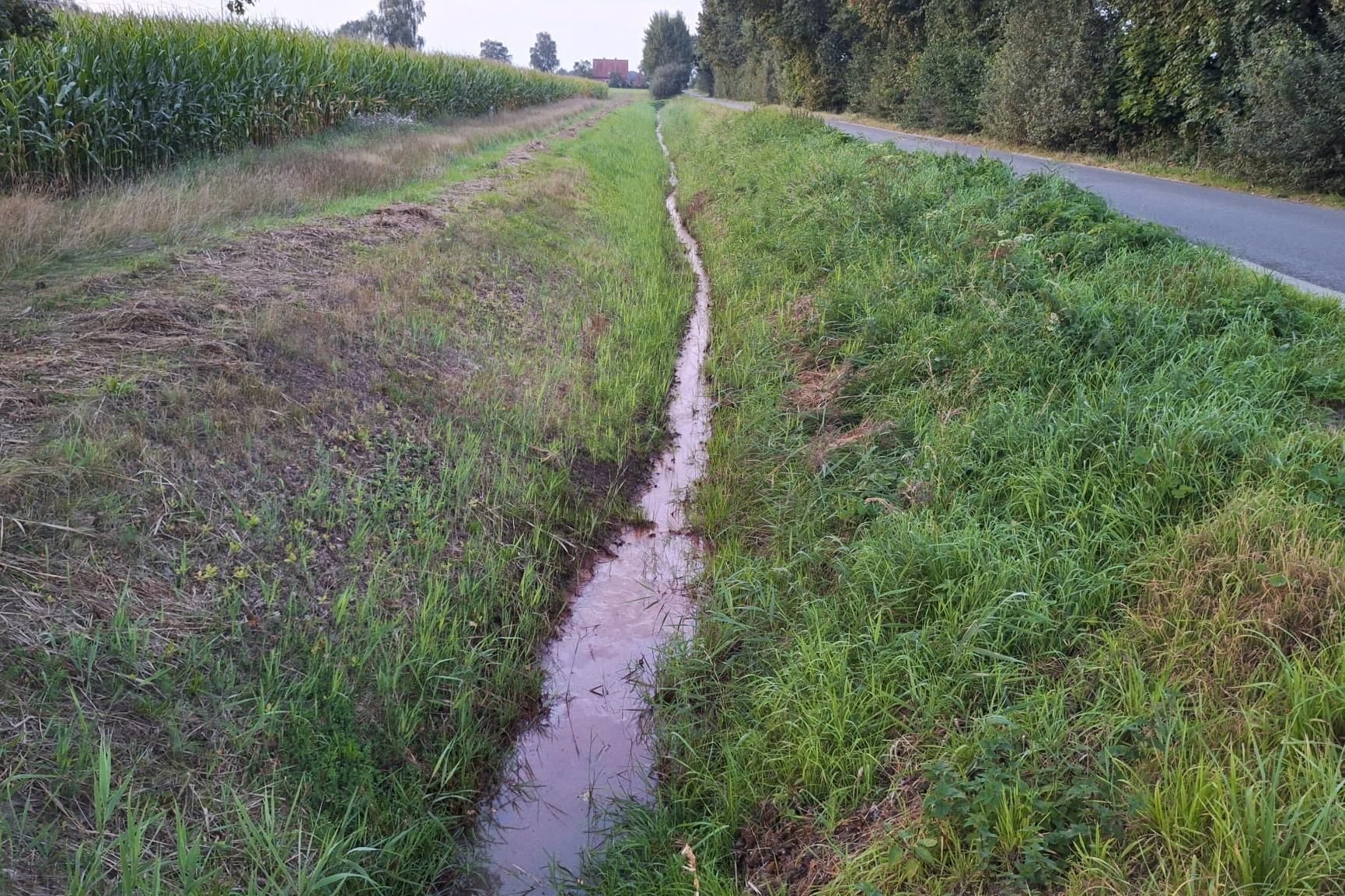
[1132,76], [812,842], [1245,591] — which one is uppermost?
[1132,76]

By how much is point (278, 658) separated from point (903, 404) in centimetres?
380

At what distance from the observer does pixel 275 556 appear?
372cm

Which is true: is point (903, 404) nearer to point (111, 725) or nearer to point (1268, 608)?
point (1268, 608)

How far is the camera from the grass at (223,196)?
576cm

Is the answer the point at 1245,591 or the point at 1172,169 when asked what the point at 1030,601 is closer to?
the point at 1245,591

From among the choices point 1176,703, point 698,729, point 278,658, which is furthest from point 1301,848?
point 278,658

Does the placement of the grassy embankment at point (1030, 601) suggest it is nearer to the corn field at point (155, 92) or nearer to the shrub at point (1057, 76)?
the corn field at point (155, 92)

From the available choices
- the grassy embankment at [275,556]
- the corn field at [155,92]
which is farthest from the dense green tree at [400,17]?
the grassy embankment at [275,556]

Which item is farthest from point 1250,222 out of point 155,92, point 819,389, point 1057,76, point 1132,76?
point 155,92

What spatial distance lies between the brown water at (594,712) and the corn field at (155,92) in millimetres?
5737

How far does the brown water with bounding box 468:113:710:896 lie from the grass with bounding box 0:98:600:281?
14.4ft

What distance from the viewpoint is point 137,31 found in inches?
360

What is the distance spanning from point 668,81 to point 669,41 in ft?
31.3

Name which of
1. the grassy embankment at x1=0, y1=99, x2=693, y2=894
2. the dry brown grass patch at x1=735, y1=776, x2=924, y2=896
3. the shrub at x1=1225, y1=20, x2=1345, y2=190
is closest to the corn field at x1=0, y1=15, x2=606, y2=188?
the grassy embankment at x1=0, y1=99, x2=693, y2=894
